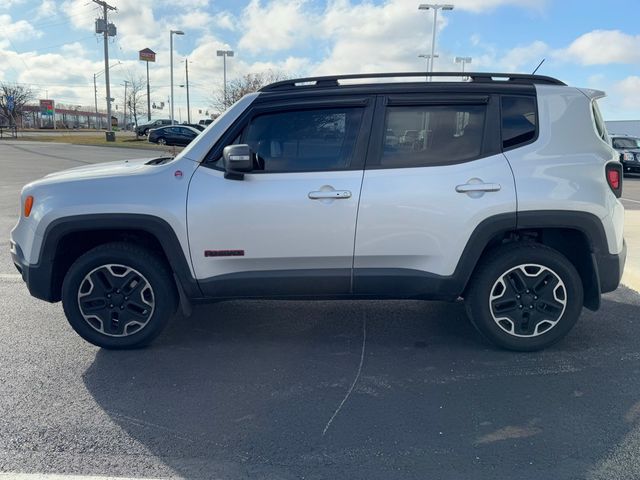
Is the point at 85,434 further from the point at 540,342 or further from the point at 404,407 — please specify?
the point at 540,342

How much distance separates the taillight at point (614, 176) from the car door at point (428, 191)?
2.34ft

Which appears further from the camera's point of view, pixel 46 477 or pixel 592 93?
pixel 592 93

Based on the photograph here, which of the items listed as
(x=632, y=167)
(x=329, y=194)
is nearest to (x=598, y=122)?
(x=329, y=194)

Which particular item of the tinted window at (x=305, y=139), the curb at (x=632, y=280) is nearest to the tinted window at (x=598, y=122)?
the tinted window at (x=305, y=139)

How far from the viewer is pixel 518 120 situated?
3.76 metres

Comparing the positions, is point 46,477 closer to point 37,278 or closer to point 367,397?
point 37,278

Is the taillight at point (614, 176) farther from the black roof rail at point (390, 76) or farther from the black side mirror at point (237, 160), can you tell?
the black side mirror at point (237, 160)

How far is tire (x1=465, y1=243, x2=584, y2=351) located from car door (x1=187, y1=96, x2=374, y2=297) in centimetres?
103

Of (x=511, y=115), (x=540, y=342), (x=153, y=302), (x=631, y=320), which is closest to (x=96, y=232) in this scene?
(x=153, y=302)

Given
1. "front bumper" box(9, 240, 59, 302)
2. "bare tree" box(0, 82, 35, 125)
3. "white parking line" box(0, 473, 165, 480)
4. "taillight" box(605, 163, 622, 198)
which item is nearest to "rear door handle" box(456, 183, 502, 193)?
"taillight" box(605, 163, 622, 198)

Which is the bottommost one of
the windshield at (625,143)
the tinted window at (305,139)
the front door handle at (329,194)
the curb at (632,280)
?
the curb at (632,280)

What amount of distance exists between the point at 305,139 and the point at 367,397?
1.85 metres

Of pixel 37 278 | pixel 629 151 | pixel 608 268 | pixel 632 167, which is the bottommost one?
pixel 37 278

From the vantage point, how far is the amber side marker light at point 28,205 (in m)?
3.78
